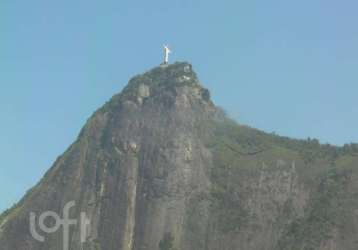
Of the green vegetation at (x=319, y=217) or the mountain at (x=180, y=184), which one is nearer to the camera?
the green vegetation at (x=319, y=217)

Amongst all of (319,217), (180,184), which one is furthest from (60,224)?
(319,217)

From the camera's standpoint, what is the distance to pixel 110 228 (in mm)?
85312

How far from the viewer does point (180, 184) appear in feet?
284

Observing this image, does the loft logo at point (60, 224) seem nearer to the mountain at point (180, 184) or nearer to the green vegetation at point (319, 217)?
the mountain at point (180, 184)

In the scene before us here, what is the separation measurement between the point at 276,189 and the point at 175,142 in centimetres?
1179

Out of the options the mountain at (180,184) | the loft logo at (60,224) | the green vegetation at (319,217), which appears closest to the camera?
the green vegetation at (319,217)

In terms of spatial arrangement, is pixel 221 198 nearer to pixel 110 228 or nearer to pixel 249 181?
pixel 249 181

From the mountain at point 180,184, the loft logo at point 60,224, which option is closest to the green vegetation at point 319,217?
the mountain at point 180,184

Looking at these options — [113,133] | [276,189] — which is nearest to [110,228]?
[113,133]

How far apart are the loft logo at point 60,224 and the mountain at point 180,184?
25 cm

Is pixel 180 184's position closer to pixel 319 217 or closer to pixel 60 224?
pixel 60 224

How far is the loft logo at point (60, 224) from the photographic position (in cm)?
8519

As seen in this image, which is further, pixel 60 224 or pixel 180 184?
pixel 60 224

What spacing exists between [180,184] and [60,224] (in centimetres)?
1316
